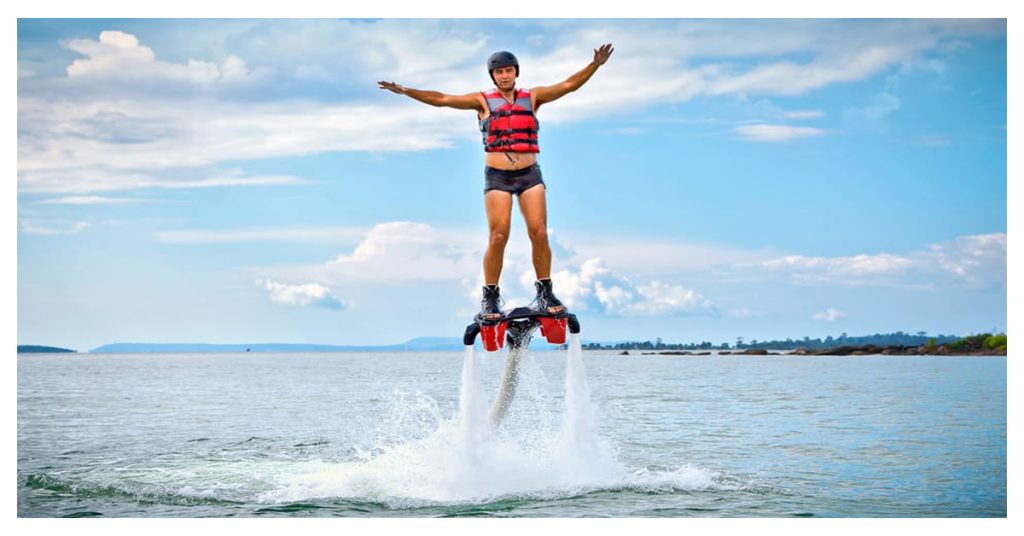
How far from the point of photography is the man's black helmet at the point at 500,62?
10.9 m

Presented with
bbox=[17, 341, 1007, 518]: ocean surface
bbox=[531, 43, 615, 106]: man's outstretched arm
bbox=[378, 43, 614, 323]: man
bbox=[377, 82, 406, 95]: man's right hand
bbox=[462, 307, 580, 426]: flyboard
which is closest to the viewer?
bbox=[377, 82, 406, 95]: man's right hand

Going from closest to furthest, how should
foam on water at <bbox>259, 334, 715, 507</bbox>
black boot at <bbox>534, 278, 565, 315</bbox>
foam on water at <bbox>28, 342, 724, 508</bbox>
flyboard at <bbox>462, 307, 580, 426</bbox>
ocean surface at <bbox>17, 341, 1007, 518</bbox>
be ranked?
1. flyboard at <bbox>462, 307, 580, 426</bbox>
2. black boot at <bbox>534, 278, 565, 315</bbox>
3. foam on water at <bbox>259, 334, 715, 507</bbox>
4. foam on water at <bbox>28, 342, 724, 508</bbox>
5. ocean surface at <bbox>17, 341, 1007, 518</bbox>

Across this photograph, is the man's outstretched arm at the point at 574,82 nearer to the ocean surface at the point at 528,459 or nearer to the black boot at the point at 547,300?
the black boot at the point at 547,300

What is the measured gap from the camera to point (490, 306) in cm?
1112

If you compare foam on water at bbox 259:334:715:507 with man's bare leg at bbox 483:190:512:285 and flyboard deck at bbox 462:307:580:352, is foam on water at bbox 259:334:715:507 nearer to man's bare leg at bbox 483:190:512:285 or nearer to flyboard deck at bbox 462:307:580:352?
flyboard deck at bbox 462:307:580:352

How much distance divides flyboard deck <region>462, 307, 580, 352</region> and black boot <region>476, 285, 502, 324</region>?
0.02 meters

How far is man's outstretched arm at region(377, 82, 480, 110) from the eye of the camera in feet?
33.7

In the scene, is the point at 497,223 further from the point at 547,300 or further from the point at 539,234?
the point at 547,300

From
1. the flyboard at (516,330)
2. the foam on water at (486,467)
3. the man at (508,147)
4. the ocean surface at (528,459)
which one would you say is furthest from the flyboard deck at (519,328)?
the ocean surface at (528,459)

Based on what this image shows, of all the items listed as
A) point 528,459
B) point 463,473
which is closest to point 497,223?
point 463,473

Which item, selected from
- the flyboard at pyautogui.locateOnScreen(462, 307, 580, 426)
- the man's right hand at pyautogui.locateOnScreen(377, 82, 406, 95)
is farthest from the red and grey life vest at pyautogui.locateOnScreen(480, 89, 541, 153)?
the flyboard at pyautogui.locateOnScreen(462, 307, 580, 426)

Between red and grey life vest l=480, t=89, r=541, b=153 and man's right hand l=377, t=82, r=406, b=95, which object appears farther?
red and grey life vest l=480, t=89, r=541, b=153

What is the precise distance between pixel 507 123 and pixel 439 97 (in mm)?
747

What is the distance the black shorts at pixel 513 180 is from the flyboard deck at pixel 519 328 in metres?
1.22
